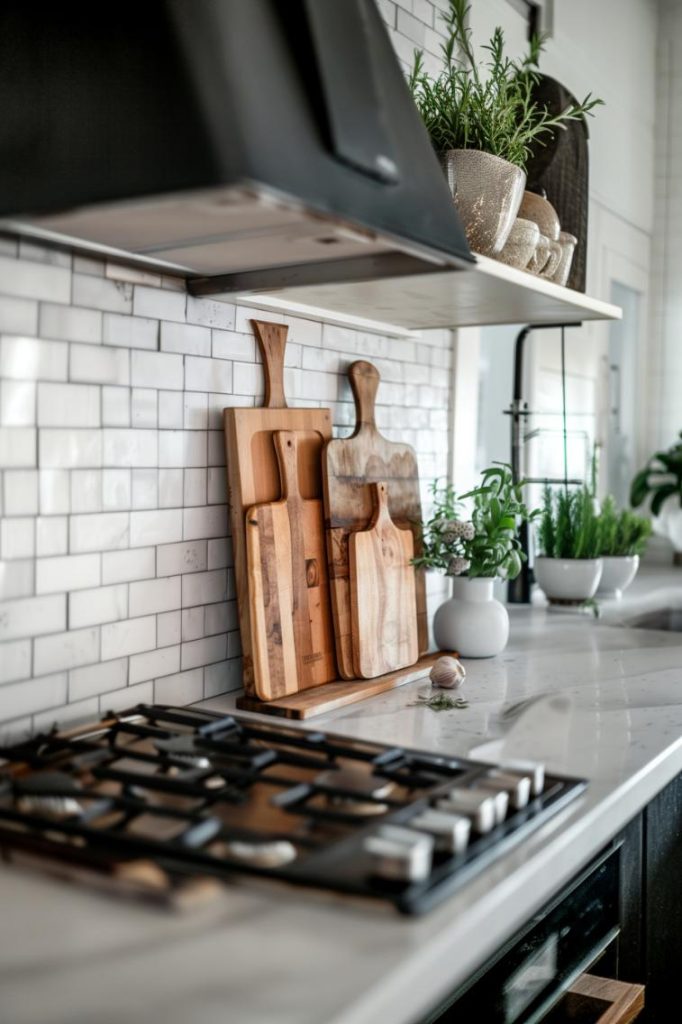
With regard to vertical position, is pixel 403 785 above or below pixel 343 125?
below

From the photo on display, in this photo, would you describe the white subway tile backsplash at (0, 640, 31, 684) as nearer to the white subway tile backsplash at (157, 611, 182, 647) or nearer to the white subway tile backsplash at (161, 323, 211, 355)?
the white subway tile backsplash at (157, 611, 182, 647)

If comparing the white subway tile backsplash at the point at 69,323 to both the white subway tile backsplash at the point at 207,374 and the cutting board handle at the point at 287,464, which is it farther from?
the cutting board handle at the point at 287,464

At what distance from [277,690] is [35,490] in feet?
1.59

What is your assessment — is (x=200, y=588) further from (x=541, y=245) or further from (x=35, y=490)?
(x=541, y=245)

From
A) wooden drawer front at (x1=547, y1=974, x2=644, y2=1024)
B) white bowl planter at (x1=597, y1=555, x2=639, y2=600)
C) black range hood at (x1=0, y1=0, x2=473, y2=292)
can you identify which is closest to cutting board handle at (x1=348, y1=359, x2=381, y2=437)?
black range hood at (x1=0, y1=0, x2=473, y2=292)

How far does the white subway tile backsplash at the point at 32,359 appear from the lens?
48.3 inches

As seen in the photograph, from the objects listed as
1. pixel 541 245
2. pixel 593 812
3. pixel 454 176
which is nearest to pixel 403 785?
pixel 593 812

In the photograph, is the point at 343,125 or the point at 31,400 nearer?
the point at 343,125

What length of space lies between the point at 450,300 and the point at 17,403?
76 cm

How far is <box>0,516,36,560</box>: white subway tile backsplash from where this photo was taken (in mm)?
1239

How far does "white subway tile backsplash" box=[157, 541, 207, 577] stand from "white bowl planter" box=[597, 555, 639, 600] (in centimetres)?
144

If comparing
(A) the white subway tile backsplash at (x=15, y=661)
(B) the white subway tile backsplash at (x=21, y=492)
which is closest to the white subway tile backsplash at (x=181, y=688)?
(A) the white subway tile backsplash at (x=15, y=661)

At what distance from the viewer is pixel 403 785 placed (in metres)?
1.13

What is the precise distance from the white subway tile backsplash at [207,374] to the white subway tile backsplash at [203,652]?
0.38m
